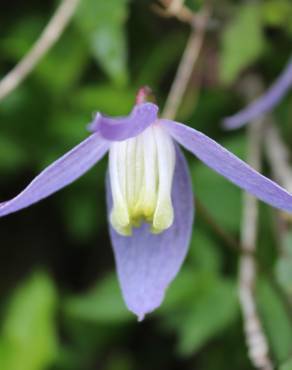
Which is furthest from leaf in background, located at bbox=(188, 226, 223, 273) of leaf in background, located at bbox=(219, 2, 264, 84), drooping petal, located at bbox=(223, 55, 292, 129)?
leaf in background, located at bbox=(219, 2, 264, 84)

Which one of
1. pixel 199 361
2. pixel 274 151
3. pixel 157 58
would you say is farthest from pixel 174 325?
pixel 157 58

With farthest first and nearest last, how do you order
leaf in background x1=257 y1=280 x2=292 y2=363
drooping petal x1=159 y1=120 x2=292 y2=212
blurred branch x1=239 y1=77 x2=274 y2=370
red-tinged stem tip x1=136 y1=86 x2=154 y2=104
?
1. leaf in background x1=257 y1=280 x2=292 y2=363
2. blurred branch x1=239 y1=77 x2=274 y2=370
3. red-tinged stem tip x1=136 y1=86 x2=154 y2=104
4. drooping petal x1=159 y1=120 x2=292 y2=212

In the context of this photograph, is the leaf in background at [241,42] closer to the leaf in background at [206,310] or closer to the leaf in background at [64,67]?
the leaf in background at [64,67]

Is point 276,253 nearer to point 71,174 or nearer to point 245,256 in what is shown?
point 245,256

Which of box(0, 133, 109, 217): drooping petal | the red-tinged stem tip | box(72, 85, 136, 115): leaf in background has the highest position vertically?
box(72, 85, 136, 115): leaf in background

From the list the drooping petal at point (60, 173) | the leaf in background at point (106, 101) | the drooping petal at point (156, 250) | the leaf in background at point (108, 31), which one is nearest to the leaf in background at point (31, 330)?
the leaf in background at point (106, 101)

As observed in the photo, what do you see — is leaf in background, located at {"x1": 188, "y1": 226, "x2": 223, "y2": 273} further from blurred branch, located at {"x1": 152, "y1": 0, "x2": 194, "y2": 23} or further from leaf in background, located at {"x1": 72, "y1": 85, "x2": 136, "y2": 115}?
blurred branch, located at {"x1": 152, "y1": 0, "x2": 194, "y2": 23}
